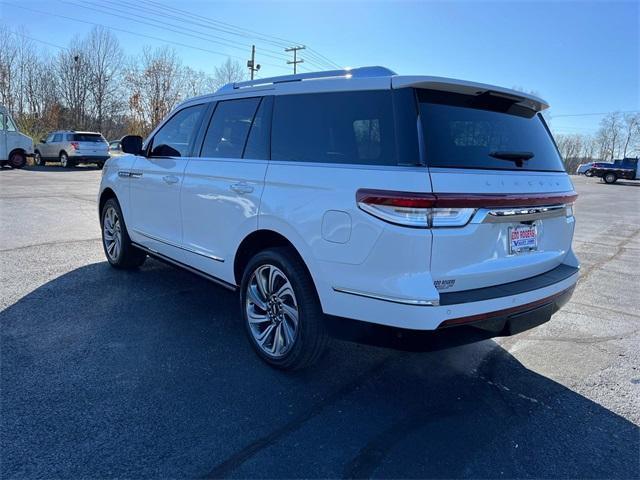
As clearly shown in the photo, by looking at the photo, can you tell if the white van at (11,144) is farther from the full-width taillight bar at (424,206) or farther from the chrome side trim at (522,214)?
the chrome side trim at (522,214)

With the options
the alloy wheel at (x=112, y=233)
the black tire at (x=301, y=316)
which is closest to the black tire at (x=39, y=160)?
the alloy wheel at (x=112, y=233)

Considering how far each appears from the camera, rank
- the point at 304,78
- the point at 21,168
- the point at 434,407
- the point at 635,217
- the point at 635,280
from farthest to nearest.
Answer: the point at 21,168 < the point at 635,217 < the point at 635,280 < the point at 304,78 < the point at 434,407

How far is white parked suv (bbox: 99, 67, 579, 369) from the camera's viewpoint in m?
2.51

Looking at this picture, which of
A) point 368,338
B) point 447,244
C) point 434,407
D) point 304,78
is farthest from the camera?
point 304,78

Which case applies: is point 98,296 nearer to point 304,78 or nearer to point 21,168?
point 304,78

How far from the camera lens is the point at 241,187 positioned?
Result: 139 inches

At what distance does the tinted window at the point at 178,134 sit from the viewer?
14.3 feet

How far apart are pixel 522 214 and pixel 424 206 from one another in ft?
2.55

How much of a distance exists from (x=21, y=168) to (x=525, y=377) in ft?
85.0

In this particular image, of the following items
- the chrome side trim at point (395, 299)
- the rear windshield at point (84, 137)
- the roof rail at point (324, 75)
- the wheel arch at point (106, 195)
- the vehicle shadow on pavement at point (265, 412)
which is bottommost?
the vehicle shadow on pavement at point (265, 412)

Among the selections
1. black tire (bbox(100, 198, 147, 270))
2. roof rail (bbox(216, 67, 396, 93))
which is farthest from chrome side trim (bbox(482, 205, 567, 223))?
black tire (bbox(100, 198, 147, 270))

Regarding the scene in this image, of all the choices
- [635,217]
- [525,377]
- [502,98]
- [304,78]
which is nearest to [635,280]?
[525,377]

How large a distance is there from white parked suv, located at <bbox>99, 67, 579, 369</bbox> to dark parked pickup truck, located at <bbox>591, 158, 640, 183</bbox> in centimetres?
4298

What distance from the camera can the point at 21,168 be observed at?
23203 mm
